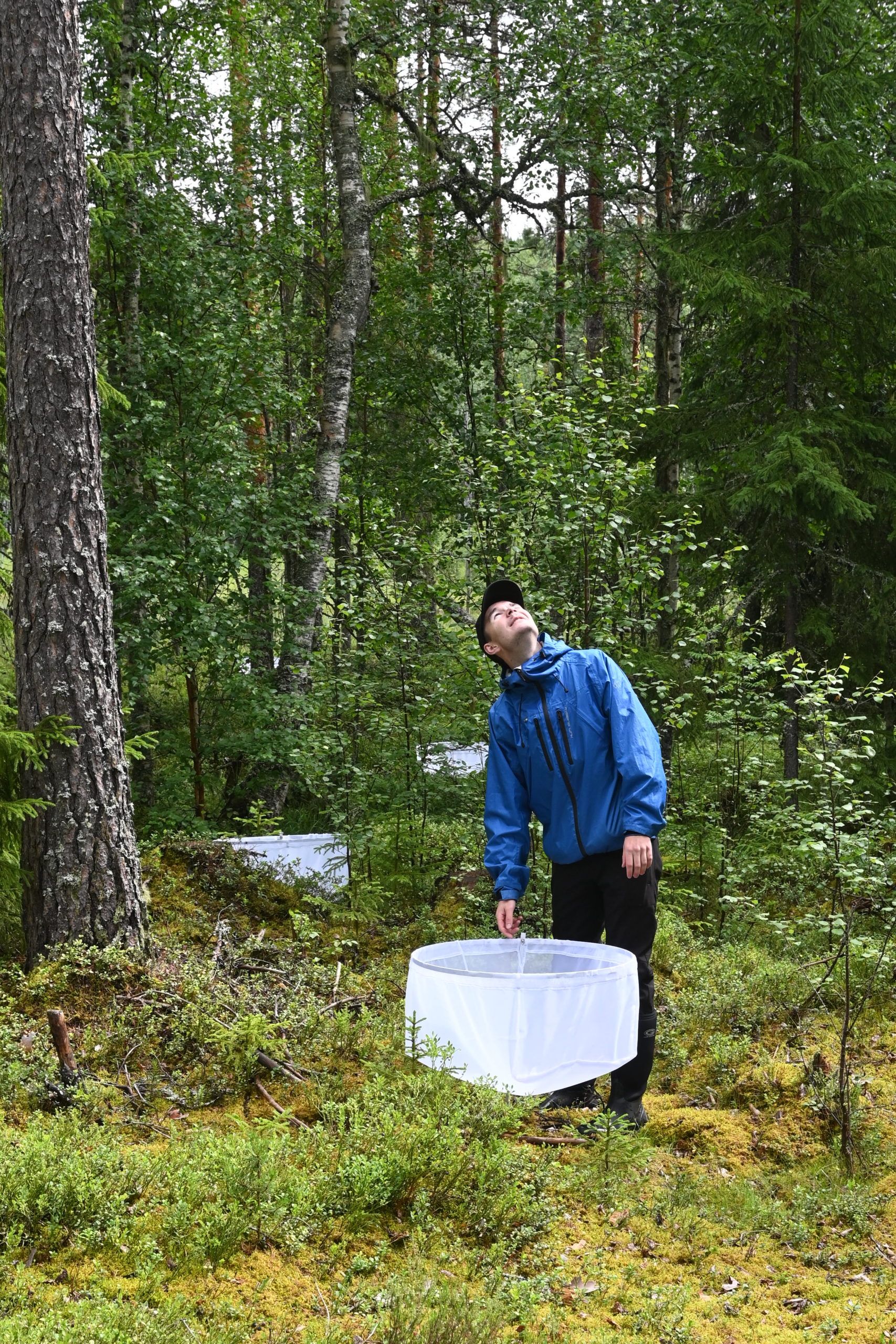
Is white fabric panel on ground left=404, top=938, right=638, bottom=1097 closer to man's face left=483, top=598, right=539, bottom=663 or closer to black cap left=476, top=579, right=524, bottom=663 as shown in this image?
man's face left=483, top=598, right=539, bottom=663

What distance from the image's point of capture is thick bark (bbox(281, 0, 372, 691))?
1002 cm

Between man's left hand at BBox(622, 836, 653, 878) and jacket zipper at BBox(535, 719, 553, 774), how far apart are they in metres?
0.42

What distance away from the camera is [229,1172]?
2.94 metres

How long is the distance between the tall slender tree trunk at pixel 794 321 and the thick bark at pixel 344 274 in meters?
4.13

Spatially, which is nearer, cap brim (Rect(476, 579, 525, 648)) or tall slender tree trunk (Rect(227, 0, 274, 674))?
cap brim (Rect(476, 579, 525, 648))

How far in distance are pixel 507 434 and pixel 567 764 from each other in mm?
3557

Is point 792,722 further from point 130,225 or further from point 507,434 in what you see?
point 130,225

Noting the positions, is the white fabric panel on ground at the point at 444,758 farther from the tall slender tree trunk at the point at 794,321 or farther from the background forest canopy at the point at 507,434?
the tall slender tree trunk at the point at 794,321

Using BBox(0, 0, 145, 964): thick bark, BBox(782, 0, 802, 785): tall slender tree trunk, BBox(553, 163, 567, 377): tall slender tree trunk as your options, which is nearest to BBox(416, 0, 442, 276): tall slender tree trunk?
BBox(553, 163, 567, 377): tall slender tree trunk

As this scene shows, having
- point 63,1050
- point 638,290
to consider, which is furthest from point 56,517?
point 638,290

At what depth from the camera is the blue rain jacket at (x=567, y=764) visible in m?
3.85

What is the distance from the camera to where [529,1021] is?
3084 millimetres

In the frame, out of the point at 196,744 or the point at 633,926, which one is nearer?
the point at 633,926

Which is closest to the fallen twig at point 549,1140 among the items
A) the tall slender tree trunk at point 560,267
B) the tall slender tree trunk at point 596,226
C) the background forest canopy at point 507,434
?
the background forest canopy at point 507,434
